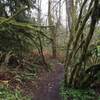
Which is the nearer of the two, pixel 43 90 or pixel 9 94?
pixel 9 94

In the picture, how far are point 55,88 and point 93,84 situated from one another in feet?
6.11

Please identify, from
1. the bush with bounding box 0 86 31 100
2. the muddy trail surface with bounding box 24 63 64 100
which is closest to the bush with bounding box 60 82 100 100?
the muddy trail surface with bounding box 24 63 64 100

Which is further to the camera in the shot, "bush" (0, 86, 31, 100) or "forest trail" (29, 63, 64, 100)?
"forest trail" (29, 63, 64, 100)

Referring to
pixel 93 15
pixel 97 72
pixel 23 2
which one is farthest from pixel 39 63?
pixel 93 15

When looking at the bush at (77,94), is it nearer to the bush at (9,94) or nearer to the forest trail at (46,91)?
the forest trail at (46,91)

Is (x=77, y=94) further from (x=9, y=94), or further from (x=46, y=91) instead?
(x=9, y=94)

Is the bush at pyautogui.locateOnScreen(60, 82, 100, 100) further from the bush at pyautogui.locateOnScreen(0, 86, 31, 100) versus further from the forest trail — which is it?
the bush at pyautogui.locateOnScreen(0, 86, 31, 100)

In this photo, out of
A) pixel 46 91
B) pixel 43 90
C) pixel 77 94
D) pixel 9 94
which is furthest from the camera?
pixel 43 90

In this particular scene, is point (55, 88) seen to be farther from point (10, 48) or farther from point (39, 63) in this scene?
point (39, 63)

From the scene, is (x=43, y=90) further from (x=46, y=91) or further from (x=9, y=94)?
(x=9, y=94)

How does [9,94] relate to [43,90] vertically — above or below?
above

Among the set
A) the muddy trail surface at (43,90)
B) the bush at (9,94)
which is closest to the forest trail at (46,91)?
the muddy trail surface at (43,90)

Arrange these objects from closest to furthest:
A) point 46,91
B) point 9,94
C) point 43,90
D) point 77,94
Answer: point 9,94 → point 77,94 → point 46,91 → point 43,90

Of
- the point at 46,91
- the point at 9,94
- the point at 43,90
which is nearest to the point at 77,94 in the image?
the point at 46,91
